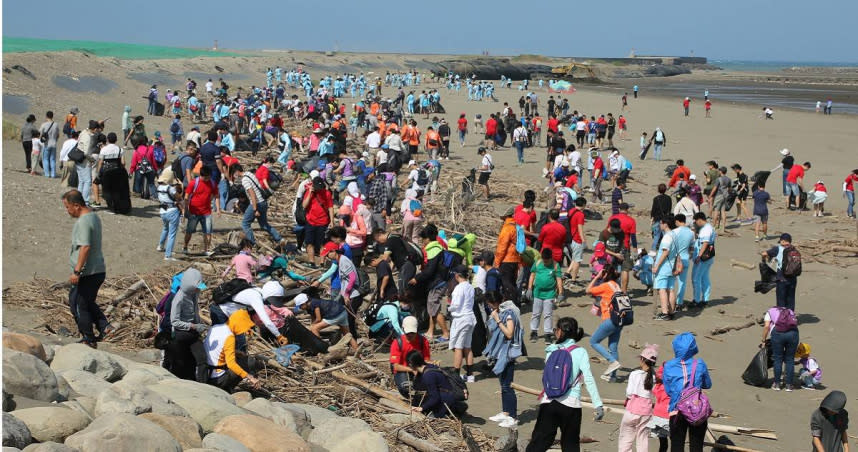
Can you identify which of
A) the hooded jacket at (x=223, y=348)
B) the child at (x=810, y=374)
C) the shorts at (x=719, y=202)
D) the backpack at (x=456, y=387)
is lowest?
the child at (x=810, y=374)

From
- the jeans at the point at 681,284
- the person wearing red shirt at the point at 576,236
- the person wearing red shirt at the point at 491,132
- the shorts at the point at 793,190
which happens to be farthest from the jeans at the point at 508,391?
the person wearing red shirt at the point at 491,132

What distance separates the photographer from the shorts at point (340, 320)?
1124cm

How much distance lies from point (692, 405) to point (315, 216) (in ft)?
28.4

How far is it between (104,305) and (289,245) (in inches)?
174

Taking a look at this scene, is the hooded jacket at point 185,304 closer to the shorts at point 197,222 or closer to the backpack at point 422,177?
the shorts at point 197,222

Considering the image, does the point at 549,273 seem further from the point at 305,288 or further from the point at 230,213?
the point at 230,213

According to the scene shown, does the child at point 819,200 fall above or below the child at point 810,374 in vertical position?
above

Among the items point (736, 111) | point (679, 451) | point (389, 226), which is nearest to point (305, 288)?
point (389, 226)

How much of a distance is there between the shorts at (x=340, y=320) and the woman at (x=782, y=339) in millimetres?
5285

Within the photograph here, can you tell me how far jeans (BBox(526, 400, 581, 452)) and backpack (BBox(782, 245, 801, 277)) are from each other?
20.0ft

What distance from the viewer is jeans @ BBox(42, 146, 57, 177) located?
18.0 m

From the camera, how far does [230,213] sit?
17594 millimetres

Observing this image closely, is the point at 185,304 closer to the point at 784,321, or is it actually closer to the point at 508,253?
the point at 508,253

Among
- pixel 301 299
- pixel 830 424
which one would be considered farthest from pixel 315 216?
pixel 830 424
